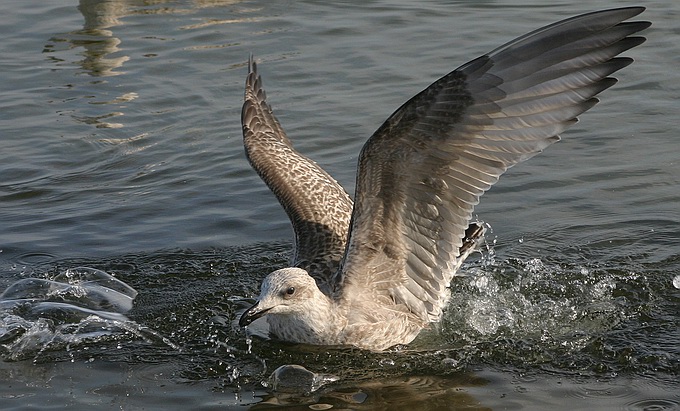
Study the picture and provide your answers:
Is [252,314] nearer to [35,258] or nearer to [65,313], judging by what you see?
[65,313]

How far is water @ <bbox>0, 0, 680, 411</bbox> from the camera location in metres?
6.30

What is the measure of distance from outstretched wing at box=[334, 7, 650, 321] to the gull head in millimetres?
291

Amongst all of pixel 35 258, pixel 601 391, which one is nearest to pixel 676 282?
pixel 601 391

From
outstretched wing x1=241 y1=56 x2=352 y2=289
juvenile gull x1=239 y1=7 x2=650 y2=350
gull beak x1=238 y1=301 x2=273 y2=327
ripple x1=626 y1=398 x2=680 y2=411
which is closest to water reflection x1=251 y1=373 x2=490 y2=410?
gull beak x1=238 y1=301 x2=273 y2=327

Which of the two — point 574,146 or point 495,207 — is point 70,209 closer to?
point 495,207

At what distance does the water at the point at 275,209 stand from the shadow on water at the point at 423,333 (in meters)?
0.02

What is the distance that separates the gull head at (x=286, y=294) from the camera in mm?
6387

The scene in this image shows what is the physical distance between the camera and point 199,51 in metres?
12.4

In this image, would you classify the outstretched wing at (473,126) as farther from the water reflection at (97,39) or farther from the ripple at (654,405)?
the water reflection at (97,39)

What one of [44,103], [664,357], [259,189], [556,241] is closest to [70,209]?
[259,189]

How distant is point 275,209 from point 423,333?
2197 mm

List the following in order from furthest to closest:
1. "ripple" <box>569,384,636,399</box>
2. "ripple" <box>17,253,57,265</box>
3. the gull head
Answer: "ripple" <box>17,253,57,265</box>, the gull head, "ripple" <box>569,384,636,399</box>

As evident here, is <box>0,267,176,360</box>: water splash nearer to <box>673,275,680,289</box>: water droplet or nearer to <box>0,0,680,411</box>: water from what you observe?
<box>0,0,680,411</box>: water

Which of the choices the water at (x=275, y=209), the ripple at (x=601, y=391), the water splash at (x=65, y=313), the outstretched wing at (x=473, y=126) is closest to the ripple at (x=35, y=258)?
the water at (x=275, y=209)
